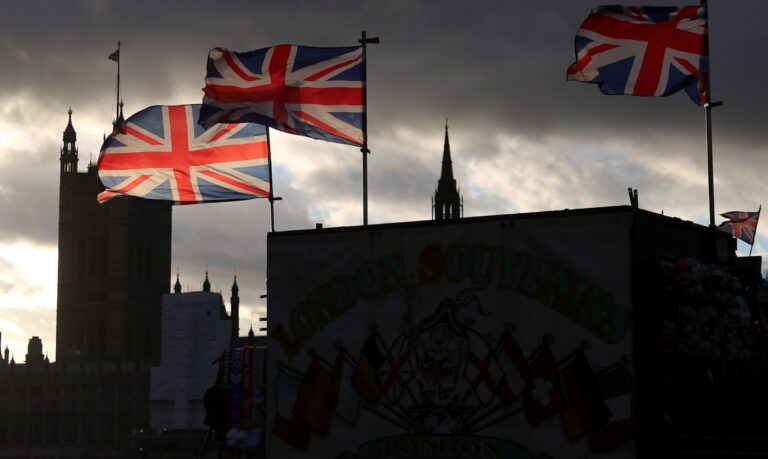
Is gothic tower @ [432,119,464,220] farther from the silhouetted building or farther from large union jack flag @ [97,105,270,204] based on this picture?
large union jack flag @ [97,105,270,204]

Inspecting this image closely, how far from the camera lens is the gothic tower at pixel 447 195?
16038cm

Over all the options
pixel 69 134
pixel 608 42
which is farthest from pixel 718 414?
pixel 69 134

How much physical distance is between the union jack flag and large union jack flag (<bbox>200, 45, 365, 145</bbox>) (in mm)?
20972

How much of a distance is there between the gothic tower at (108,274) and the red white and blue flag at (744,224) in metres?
116

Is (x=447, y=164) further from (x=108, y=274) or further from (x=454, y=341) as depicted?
(x=454, y=341)

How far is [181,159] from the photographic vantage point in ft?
72.9

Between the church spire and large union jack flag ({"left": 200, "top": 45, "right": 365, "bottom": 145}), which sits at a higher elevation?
the church spire

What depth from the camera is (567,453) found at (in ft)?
49.6

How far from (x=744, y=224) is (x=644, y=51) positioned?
22236 mm

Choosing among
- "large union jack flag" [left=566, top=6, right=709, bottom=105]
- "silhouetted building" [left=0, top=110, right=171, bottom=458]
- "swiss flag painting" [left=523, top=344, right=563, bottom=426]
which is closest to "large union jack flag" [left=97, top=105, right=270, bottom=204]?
"large union jack flag" [left=566, top=6, right=709, bottom=105]

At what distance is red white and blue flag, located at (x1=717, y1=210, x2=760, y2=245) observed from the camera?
130 feet

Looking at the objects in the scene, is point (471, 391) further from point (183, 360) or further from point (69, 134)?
point (69, 134)

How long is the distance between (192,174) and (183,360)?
93.5 metres

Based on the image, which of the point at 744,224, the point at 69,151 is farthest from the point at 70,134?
the point at 744,224
